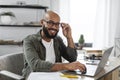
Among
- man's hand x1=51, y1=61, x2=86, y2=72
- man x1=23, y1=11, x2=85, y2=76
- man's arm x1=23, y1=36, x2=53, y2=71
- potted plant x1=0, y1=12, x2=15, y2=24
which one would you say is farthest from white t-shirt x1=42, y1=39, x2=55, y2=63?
potted plant x1=0, y1=12, x2=15, y2=24

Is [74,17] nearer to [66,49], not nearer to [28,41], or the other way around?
[66,49]

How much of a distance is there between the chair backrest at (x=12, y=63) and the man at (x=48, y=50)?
0.78ft

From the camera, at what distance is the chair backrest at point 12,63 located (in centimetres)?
238

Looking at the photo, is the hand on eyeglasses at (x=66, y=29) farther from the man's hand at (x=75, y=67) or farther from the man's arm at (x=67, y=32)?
the man's hand at (x=75, y=67)

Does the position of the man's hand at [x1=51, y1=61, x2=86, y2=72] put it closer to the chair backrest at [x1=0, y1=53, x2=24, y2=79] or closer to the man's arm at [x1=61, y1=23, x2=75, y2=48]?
the man's arm at [x1=61, y1=23, x2=75, y2=48]

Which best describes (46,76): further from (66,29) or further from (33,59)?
(66,29)

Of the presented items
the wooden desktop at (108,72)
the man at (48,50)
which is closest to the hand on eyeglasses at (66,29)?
the man at (48,50)

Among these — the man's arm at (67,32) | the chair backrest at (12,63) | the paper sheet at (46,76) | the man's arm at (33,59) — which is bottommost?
the chair backrest at (12,63)

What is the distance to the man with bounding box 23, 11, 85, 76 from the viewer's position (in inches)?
76.8

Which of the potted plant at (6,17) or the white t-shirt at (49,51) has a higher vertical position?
the potted plant at (6,17)

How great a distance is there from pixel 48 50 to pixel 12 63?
18.1 inches

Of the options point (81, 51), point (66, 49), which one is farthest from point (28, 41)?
point (81, 51)

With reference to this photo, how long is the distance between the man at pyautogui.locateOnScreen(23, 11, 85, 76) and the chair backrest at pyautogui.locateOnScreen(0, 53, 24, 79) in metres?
0.24

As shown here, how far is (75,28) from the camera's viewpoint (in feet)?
12.9
